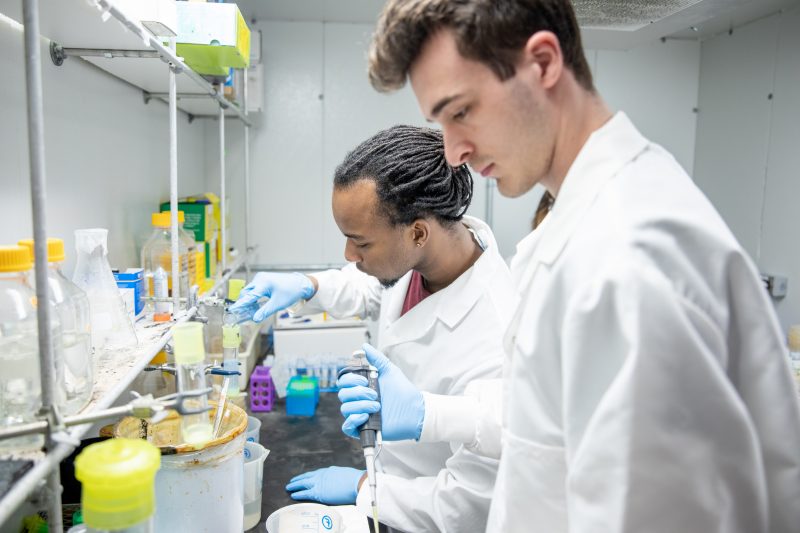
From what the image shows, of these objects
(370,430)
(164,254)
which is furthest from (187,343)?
(164,254)

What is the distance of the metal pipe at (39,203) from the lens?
0.57m

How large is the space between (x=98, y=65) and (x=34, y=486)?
1.26 metres

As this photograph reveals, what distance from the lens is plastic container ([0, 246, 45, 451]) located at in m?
0.68

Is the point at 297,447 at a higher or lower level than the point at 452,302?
lower

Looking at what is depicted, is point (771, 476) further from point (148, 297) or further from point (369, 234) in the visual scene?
point (148, 297)

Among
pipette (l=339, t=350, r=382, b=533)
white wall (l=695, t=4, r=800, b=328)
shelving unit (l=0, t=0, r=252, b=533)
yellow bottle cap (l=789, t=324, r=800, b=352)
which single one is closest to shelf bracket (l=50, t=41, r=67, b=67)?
shelving unit (l=0, t=0, r=252, b=533)

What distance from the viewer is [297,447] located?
1784 mm

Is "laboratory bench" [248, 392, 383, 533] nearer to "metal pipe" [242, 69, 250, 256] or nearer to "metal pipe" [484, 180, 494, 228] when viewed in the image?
"metal pipe" [242, 69, 250, 256]

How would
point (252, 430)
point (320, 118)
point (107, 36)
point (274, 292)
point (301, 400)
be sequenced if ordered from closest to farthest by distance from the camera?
1. point (107, 36)
2. point (252, 430)
3. point (274, 292)
4. point (301, 400)
5. point (320, 118)

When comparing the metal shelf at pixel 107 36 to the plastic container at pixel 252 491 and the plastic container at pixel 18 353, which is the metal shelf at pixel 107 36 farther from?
the plastic container at pixel 252 491

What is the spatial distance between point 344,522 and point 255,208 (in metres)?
2.07

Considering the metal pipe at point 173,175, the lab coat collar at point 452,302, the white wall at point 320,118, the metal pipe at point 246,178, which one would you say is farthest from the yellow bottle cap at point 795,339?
the metal pipe at point 246,178

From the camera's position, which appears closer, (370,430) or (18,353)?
(18,353)

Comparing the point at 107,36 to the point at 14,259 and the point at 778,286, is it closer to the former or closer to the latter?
the point at 14,259
